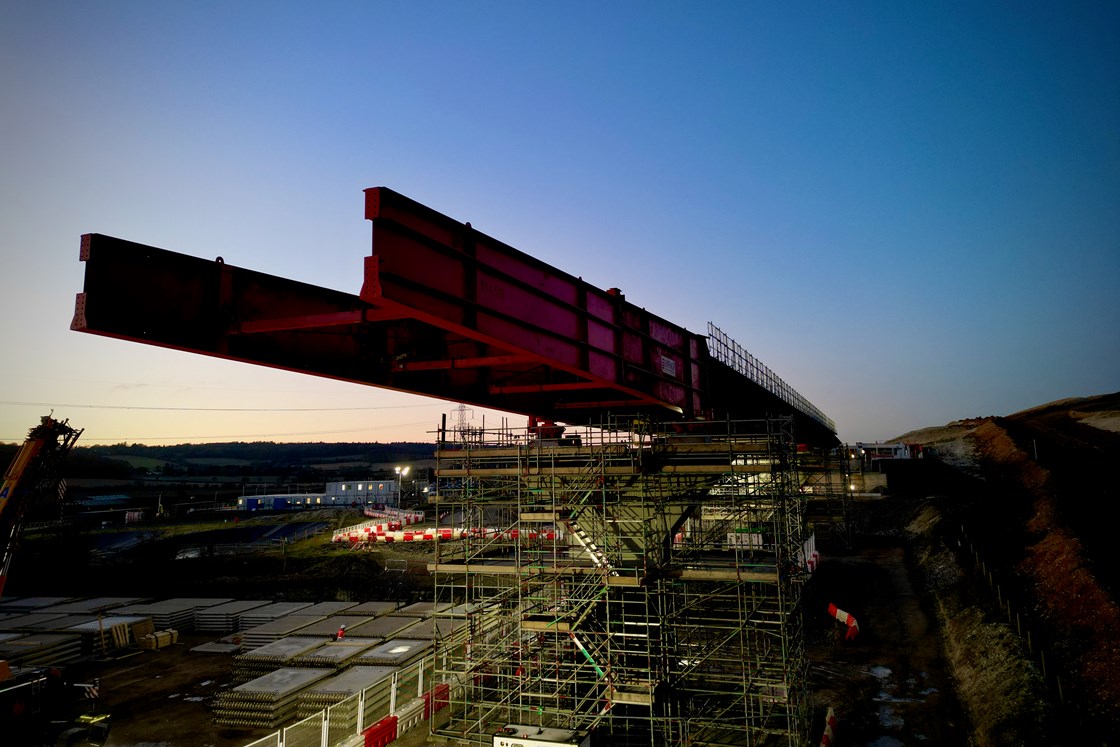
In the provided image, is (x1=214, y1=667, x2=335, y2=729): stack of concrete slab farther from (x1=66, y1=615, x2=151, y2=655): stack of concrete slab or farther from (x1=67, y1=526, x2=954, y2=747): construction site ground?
(x1=66, y1=615, x2=151, y2=655): stack of concrete slab

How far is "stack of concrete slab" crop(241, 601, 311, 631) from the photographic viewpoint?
2528 cm

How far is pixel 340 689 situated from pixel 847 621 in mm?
17379

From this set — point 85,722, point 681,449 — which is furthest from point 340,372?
point 85,722

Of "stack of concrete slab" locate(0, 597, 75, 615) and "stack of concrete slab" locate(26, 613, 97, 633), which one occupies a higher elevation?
"stack of concrete slab" locate(26, 613, 97, 633)

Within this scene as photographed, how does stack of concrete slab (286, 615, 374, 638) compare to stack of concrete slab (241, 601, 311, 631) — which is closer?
stack of concrete slab (286, 615, 374, 638)

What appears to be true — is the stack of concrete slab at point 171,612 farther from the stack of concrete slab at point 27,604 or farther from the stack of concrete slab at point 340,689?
the stack of concrete slab at point 340,689

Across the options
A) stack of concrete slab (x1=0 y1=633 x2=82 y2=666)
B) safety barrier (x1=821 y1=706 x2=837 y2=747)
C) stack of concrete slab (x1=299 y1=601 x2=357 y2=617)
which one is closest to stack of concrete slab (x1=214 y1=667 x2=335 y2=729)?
stack of concrete slab (x1=299 y1=601 x2=357 y2=617)

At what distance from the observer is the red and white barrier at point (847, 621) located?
861 inches

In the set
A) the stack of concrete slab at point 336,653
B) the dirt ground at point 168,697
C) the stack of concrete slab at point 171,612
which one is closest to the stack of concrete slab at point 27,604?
the stack of concrete slab at point 171,612

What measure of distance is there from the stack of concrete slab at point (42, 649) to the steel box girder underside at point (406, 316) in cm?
1949

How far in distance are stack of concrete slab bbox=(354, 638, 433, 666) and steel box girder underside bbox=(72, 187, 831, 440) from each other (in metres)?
9.29

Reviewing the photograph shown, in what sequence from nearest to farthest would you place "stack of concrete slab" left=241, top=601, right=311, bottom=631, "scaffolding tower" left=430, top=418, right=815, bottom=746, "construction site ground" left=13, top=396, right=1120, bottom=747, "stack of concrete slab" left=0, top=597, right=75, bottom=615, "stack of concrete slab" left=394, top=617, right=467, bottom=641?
1. "scaffolding tower" left=430, top=418, right=815, bottom=746
2. "construction site ground" left=13, top=396, right=1120, bottom=747
3. "stack of concrete slab" left=394, top=617, right=467, bottom=641
4. "stack of concrete slab" left=241, top=601, right=311, bottom=631
5. "stack of concrete slab" left=0, top=597, right=75, bottom=615

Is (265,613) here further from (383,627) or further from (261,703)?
(261,703)

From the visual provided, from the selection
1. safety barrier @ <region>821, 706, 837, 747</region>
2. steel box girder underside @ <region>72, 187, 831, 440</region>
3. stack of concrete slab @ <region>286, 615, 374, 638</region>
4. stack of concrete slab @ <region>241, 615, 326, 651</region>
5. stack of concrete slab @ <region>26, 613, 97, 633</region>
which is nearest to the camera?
steel box girder underside @ <region>72, 187, 831, 440</region>
